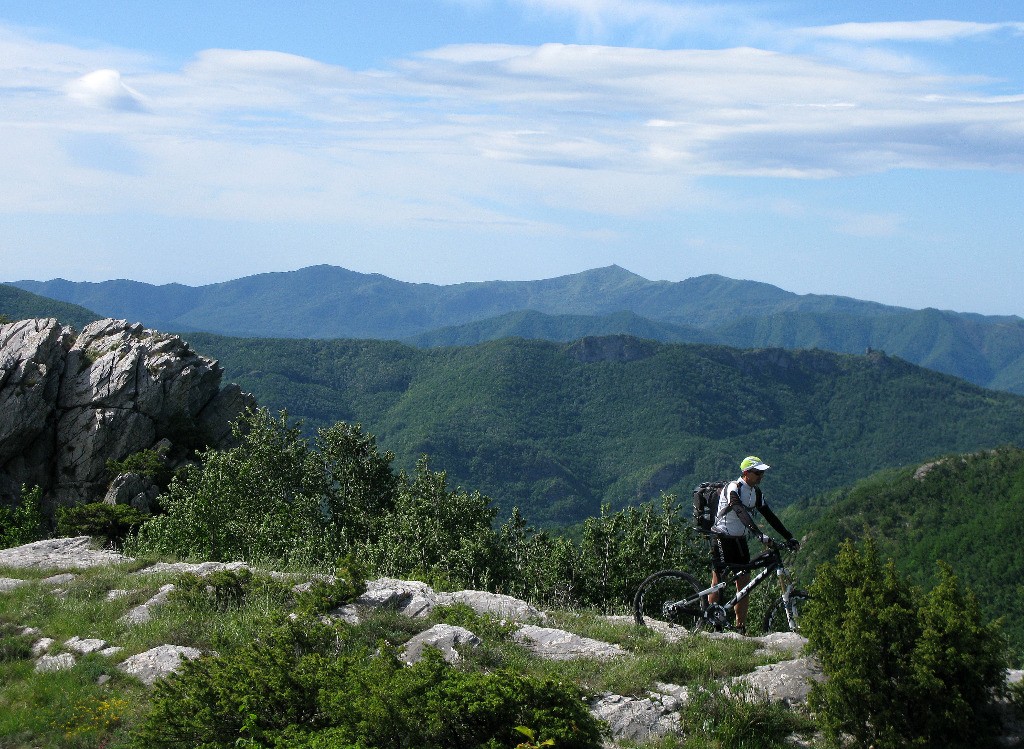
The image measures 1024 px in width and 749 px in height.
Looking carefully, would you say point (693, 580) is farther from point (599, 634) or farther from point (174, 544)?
point (174, 544)

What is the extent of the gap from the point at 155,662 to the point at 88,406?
40.2 m

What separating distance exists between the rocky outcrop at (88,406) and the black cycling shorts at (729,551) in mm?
38902

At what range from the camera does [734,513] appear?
37.1 ft

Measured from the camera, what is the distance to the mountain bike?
10828 millimetres

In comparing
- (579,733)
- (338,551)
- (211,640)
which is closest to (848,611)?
(579,733)

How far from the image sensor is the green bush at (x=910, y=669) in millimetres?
7336

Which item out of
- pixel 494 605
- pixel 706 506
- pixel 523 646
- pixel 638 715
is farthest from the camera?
pixel 494 605

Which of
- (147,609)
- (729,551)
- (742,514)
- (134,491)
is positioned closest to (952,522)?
(134,491)

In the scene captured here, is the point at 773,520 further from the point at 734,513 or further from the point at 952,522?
the point at 952,522

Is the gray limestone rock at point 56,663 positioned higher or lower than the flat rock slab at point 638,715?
lower

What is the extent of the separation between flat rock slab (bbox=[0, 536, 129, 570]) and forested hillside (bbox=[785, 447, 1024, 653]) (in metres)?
103

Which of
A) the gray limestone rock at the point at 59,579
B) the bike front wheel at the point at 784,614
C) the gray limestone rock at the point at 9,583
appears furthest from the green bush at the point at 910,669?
the gray limestone rock at the point at 9,583

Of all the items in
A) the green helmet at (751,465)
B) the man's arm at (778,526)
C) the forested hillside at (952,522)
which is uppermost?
the green helmet at (751,465)

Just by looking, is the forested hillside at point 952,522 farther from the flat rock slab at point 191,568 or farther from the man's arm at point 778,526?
the flat rock slab at point 191,568
